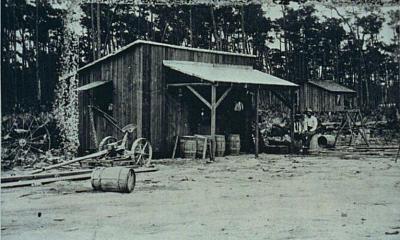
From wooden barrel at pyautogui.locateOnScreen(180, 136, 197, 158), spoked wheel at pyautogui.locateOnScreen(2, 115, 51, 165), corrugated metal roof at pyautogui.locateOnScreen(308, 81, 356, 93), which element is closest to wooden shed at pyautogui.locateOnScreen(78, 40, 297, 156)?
wooden barrel at pyautogui.locateOnScreen(180, 136, 197, 158)

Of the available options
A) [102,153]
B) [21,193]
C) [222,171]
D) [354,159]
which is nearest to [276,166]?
[222,171]

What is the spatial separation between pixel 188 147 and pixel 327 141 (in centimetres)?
638

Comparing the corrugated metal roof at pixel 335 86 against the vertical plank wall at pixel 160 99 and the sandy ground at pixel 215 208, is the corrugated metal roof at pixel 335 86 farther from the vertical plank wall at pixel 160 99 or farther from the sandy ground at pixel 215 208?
the sandy ground at pixel 215 208

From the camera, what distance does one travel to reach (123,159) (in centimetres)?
1202

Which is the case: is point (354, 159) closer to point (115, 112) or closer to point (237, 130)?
point (237, 130)

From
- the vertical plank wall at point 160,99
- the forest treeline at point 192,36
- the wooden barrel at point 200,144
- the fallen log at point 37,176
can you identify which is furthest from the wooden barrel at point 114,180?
the wooden barrel at point 200,144

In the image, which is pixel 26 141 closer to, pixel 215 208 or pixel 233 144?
pixel 215 208

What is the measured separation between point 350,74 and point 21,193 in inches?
455

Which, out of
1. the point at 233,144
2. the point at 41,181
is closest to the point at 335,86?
the point at 233,144

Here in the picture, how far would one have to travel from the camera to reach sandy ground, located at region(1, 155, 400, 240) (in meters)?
6.71

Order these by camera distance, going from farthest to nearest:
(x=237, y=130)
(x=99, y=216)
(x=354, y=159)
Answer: (x=237, y=130)
(x=354, y=159)
(x=99, y=216)

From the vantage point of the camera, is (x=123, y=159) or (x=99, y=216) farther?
(x=123, y=159)

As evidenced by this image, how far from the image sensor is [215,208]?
7816 mm

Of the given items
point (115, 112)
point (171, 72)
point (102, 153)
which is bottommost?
point (102, 153)
